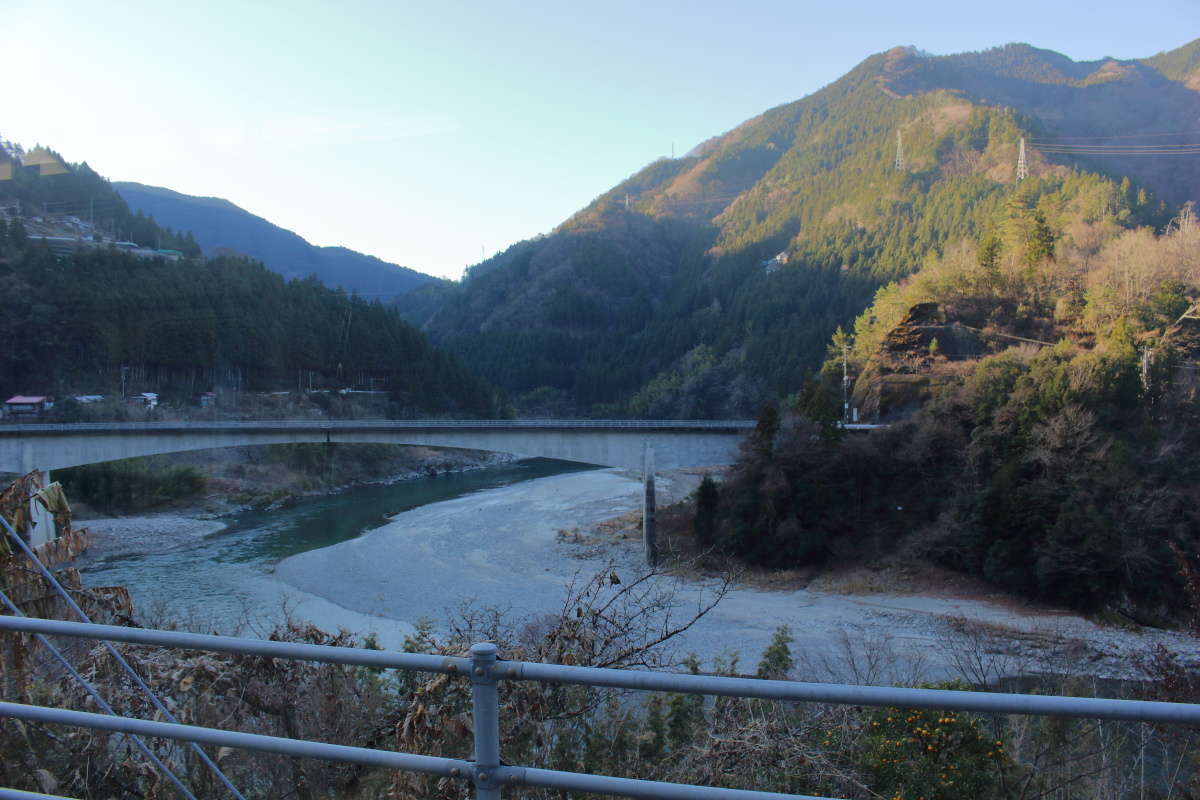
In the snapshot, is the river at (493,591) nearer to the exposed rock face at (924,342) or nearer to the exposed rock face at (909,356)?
the exposed rock face at (909,356)

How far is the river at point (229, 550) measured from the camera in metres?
18.2

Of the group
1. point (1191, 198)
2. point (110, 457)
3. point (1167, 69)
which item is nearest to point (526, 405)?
point (110, 457)

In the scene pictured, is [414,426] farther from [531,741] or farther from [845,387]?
[531,741]

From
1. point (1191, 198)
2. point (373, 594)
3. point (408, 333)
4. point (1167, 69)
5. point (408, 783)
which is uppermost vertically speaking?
point (1167, 69)

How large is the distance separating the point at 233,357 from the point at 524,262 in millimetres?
68790

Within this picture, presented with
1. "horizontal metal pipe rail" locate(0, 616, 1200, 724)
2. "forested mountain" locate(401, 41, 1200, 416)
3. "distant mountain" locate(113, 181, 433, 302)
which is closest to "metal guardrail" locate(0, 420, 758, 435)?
"forested mountain" locate(401, 41, 1200, 416)

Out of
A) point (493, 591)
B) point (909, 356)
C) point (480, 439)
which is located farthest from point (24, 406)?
point (909, 356)

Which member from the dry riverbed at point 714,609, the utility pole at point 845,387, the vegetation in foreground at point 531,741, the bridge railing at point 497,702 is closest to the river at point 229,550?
the dry riverbed at point 714,609

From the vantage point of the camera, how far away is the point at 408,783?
2963 millimetres

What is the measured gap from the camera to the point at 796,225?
9256cm

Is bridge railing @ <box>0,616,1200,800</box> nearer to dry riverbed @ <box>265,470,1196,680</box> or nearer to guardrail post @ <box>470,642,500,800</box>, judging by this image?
guardrail post @ <box>470,642,500,800</box>

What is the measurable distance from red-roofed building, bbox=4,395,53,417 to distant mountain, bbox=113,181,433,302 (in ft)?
431

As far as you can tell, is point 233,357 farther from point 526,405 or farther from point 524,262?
point 524,262

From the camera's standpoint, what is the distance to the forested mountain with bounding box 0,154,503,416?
4484 centimetres
